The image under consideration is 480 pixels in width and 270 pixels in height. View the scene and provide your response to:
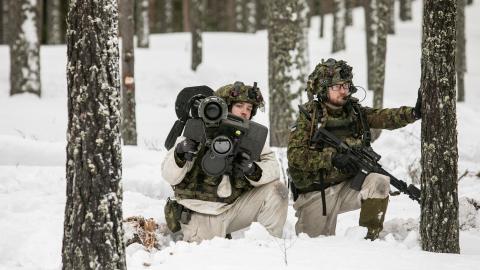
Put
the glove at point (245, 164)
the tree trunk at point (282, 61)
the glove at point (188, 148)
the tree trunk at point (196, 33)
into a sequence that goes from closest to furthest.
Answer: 1. the glove at point (188, 148)
2. the glove at point (245, 164)
3. the tree trunk at point (282, 61)
4. the tree trunk at point (196, 33)

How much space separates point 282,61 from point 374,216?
173 inches

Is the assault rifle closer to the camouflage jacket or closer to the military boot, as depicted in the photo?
the camouflage jacket

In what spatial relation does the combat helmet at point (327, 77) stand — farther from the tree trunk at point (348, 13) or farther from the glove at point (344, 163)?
the tree trunk at point (348, 13)

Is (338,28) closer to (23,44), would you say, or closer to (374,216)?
(23,44)

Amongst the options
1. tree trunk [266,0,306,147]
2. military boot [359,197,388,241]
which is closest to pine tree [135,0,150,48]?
tree trunk [266,0,306,147]

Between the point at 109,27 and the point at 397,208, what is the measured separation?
4.64 metres

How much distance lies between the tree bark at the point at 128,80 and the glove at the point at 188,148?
528 centimetres

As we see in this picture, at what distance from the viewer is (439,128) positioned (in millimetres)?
4496

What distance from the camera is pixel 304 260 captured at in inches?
166

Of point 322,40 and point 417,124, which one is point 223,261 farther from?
point 322,40

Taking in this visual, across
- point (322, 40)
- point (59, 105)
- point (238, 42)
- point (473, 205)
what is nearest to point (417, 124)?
point (473, 205)

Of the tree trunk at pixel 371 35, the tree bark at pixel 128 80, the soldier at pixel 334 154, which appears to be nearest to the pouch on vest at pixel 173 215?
the soldier at pixel 334 154

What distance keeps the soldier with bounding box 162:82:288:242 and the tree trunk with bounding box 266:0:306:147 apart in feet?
13.0

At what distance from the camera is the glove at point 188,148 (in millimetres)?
4875
